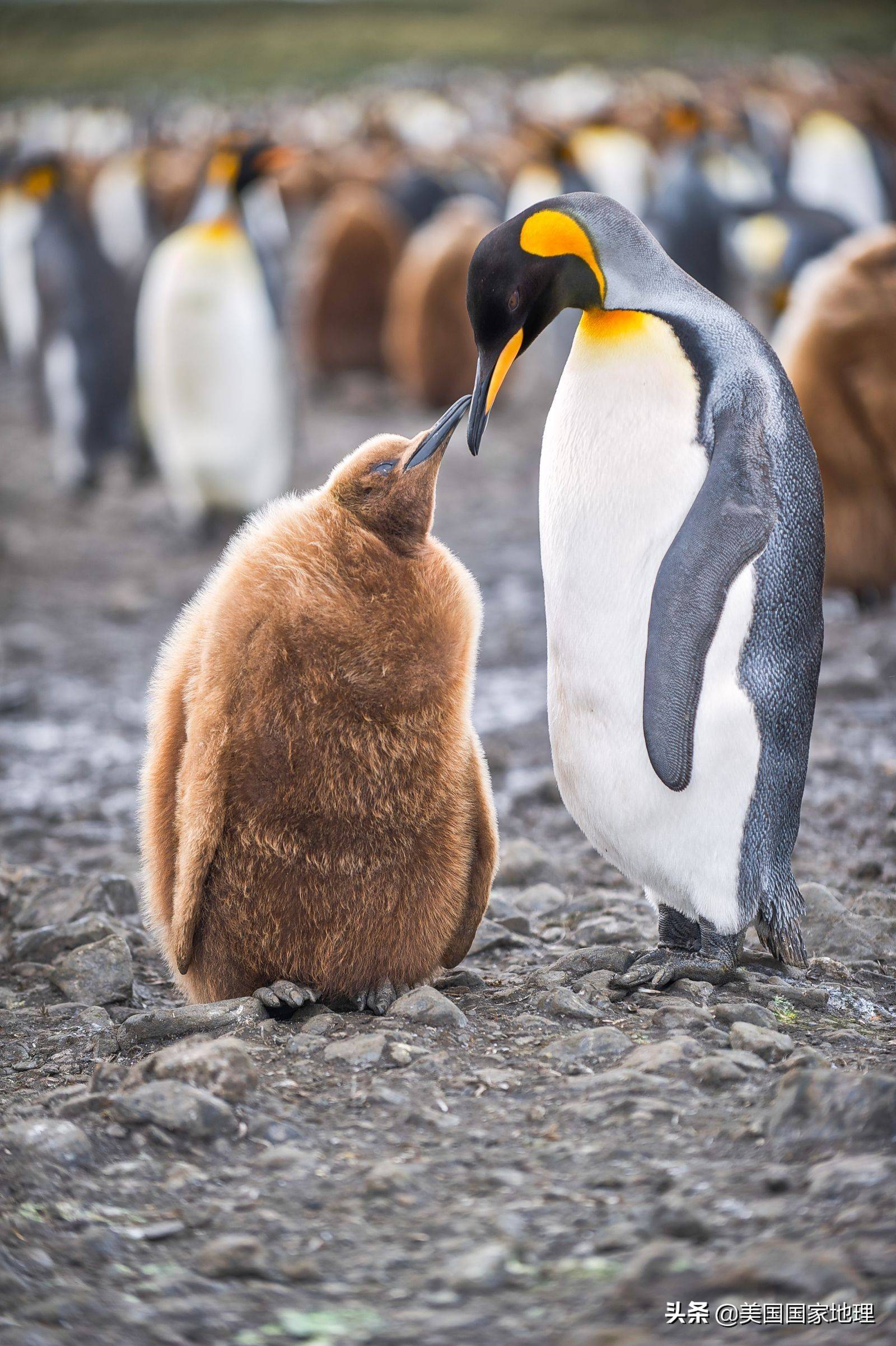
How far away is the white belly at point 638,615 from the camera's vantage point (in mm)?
2822

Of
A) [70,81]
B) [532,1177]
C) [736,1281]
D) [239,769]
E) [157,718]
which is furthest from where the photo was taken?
[70,81]

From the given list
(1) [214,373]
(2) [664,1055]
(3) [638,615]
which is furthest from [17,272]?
(2) [664,1055]

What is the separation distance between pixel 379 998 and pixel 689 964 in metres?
0.62

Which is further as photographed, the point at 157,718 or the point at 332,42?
the point at 332,42

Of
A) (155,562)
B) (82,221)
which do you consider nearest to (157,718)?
(155,562)

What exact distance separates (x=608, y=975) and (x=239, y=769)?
2.83ft

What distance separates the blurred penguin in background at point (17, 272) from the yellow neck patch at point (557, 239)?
36.8ft

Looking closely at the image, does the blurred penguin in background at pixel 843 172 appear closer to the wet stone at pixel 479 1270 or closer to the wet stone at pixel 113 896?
the wet stone at pixel 113 896

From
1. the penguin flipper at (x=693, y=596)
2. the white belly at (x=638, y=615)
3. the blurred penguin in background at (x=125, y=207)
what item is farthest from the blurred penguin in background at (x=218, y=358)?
the blurred penguin in background at (x=125, y=207)

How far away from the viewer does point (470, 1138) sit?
Answer: 2232 mm

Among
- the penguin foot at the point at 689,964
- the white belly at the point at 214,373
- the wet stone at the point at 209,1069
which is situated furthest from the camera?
the white belly at the point at 214,373

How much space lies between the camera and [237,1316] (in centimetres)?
183

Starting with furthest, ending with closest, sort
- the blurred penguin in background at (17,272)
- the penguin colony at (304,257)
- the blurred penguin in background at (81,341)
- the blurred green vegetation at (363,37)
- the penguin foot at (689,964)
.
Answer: the blurred green vegetation at (363,37), the blurred penguin in background at (17,272), the blurred penguin in background at (81,341), the penguin colony at (304,257), the penguin foot at (689,964)

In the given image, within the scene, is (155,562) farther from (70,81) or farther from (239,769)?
(70,81)
